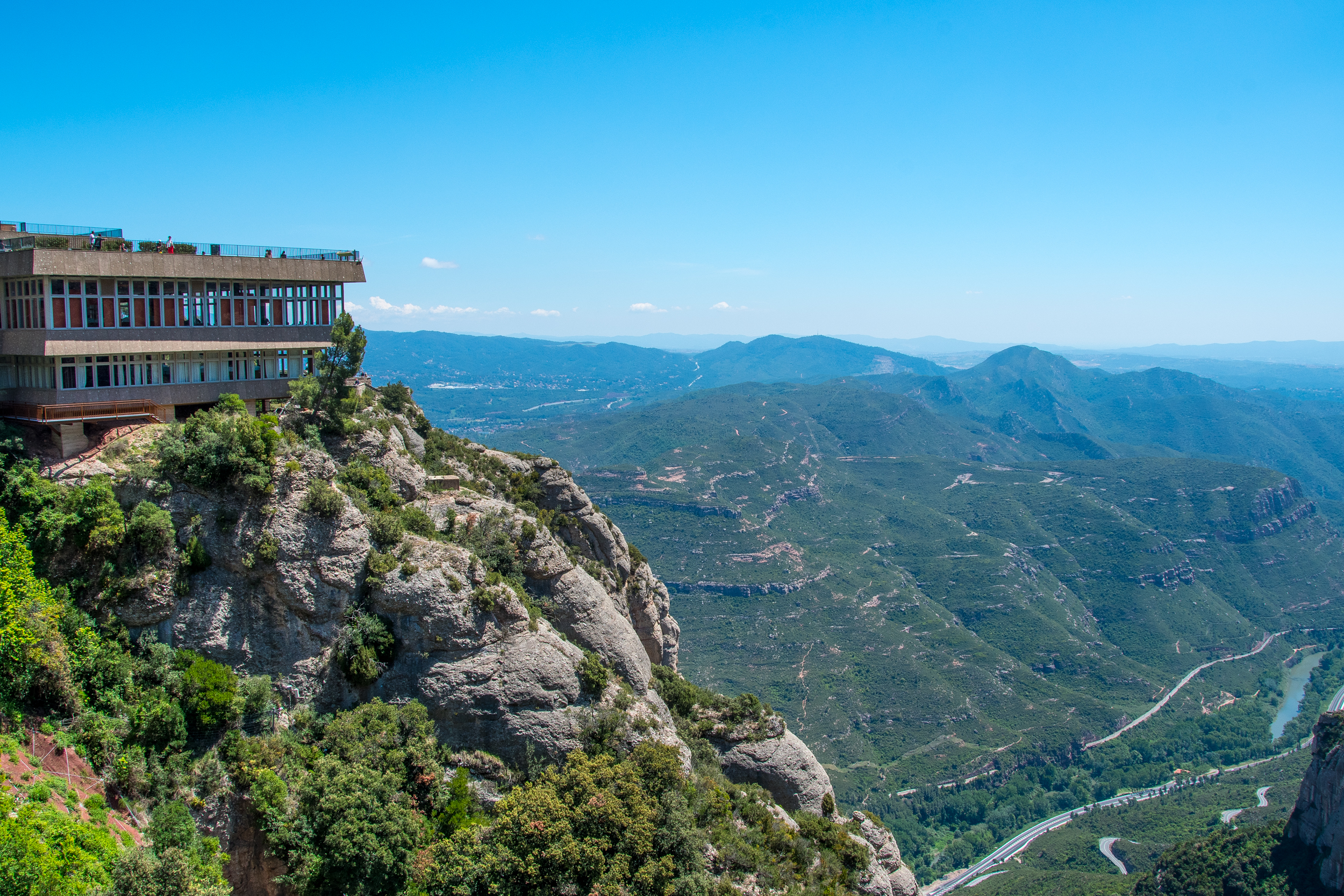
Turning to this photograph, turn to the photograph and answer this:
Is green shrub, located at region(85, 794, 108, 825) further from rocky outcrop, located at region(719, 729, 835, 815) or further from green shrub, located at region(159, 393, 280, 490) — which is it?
rocky outcrop, located at region(719, 729, 835, 815)

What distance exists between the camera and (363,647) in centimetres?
2650

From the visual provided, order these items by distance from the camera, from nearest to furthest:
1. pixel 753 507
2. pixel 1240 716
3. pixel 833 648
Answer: pixel 833 648, pixel 1240 716, pixel 753 507

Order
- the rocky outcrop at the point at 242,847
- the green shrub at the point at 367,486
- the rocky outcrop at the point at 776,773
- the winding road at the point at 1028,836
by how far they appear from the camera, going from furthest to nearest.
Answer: the winding road at the point at 1028,836 → the rocky outcrop at the point at 776,773 → the green shrub at the point at 367,486 → the rocky outcrop at the point at 242,847

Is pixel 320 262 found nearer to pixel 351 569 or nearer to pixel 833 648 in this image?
pixel 351 569

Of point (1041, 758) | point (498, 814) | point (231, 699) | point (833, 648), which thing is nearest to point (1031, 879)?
point (1041, 758)

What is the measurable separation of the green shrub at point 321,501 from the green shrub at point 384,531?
1.36 meters

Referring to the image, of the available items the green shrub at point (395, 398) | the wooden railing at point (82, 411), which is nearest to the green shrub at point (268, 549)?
the wooden railing at point (82, 411)

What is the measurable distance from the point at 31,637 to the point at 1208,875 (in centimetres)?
A: 9939

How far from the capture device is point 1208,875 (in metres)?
78.2

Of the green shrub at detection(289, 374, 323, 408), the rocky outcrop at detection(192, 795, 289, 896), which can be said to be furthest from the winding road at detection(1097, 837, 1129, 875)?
the green shrub at detection(289, 374, 323, 408)

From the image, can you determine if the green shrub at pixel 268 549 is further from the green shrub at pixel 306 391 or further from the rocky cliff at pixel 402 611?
the green shrub at pixel 306 391

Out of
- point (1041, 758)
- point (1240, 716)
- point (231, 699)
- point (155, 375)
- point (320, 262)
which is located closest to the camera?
point (231, 699)

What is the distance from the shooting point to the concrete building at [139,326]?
28.0 metres

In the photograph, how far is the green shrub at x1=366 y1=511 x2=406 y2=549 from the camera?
28125mm
